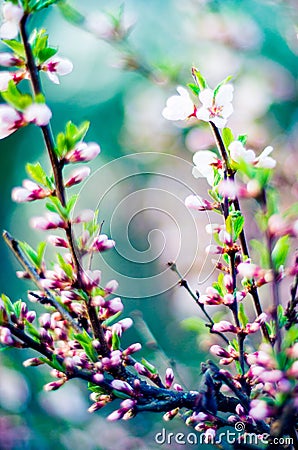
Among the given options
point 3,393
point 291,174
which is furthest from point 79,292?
point 3,393

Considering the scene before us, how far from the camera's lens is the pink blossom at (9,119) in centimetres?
51

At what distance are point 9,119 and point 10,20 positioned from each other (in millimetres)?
101

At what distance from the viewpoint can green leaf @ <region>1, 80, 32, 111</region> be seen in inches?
19.6

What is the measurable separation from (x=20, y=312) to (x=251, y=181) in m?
0.35

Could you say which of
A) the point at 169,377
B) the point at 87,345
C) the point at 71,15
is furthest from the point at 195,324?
the point at 71,15

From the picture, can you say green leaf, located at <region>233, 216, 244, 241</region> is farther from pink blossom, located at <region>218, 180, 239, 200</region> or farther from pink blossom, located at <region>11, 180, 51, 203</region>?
pink blossom, located at <region>11, 180, 51, 203</region>

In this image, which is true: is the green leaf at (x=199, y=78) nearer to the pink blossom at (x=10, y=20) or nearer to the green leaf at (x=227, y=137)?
the green leaf at (x=227, y=137)

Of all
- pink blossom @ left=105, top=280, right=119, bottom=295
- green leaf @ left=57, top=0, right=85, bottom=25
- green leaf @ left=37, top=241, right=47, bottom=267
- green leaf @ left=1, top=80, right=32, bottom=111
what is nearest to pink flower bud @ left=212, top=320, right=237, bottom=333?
pink blossom @ left=105, top=280, right=119, bottom=295

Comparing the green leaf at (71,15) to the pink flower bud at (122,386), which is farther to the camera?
the green leaf at (71,15)

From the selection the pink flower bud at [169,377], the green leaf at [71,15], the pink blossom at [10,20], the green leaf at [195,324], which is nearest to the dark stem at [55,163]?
the pink blossom at [10,20]

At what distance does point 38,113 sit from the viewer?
49 cm

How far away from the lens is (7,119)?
512mm

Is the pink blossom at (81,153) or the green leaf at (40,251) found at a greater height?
the pink blossom at (81,153)

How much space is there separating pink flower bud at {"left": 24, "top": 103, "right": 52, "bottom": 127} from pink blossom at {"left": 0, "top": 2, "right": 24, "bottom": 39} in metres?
0.09
